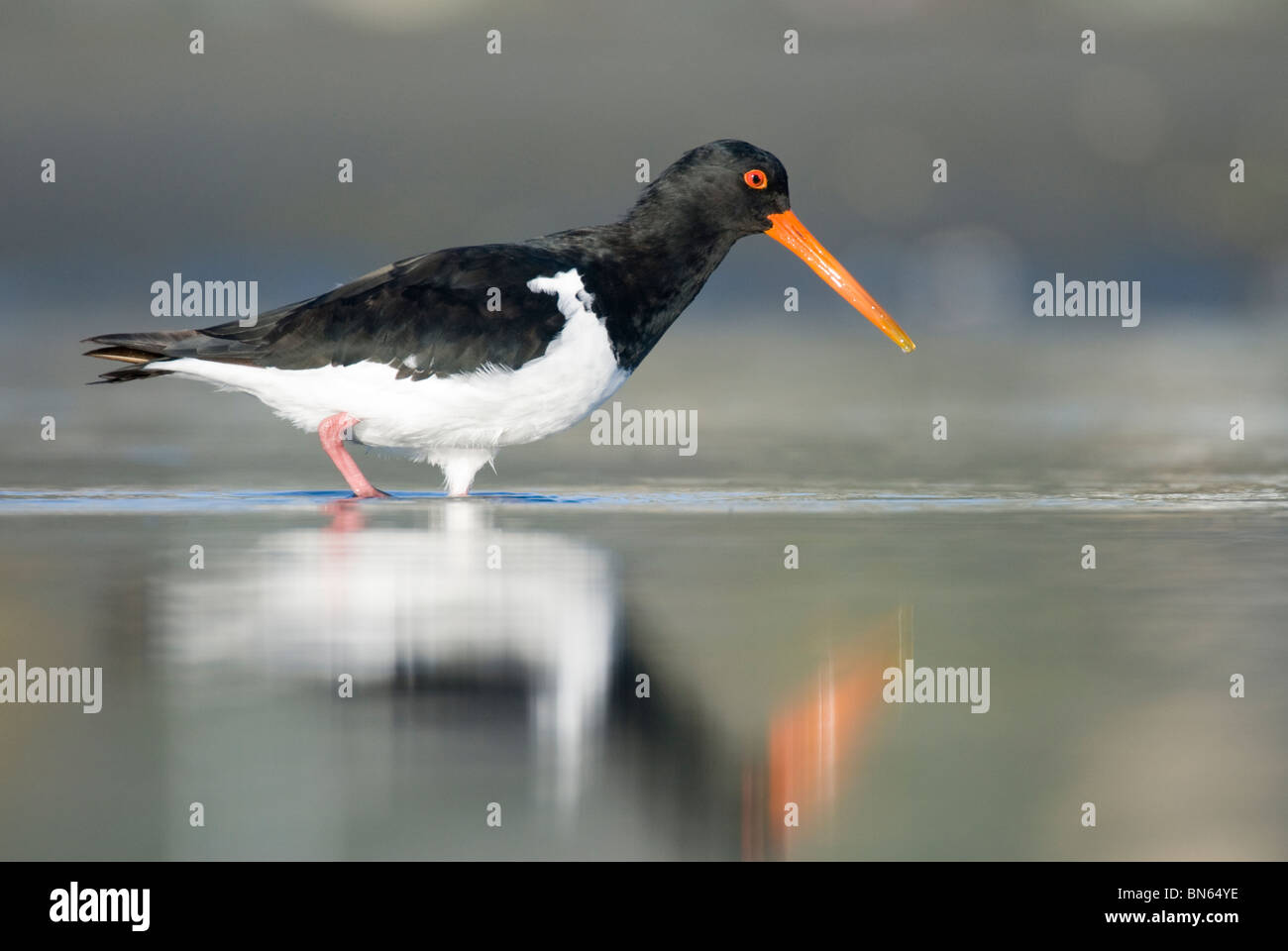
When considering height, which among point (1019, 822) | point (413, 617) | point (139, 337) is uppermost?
point (139, 337)

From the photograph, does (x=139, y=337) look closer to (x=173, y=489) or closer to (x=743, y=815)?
(x=173, y=489)

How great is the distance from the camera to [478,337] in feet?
25.2

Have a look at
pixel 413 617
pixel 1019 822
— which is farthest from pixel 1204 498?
pixel 1019 822

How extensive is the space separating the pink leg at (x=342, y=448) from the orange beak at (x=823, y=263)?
2322mm

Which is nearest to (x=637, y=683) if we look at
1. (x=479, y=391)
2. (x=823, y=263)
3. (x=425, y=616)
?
(x=425, y=616)

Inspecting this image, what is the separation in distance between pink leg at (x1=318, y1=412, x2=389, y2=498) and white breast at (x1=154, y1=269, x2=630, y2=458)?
50 mm

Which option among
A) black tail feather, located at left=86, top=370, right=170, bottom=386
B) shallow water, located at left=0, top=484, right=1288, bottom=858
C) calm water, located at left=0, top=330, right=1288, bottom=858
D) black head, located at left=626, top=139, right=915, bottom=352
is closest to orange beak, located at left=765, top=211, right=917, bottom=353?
black head, located at left=626, top=139, right=915, bottom=352

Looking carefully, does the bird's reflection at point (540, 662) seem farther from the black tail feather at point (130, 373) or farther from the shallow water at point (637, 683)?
the black tail feather at point (130, 373)

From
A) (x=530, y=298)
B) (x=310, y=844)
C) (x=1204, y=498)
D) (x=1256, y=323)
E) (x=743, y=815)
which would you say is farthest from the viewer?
(x=1256, y=323)

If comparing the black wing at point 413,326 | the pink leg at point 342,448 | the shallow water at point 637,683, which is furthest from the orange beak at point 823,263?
the pink leg at point 342,448

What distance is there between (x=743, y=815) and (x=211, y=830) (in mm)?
1161

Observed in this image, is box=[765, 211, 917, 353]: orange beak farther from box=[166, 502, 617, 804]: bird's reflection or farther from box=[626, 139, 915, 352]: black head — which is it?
box=[166, 502, 617, 804]: bird's reflection

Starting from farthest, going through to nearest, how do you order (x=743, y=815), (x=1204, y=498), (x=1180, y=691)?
(x=1204, y=498), (x=1180, y=691), (x=743, y=815)

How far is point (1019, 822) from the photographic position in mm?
3832
